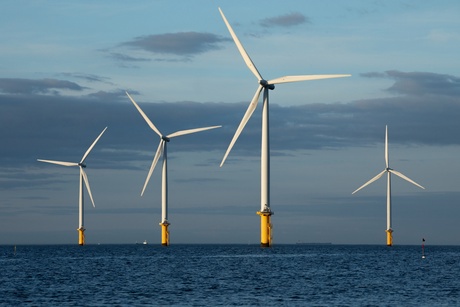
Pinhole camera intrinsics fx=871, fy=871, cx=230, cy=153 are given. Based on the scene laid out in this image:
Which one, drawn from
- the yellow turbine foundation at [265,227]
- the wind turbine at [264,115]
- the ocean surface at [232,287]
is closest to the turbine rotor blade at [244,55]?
the wind turbine at [264,115]

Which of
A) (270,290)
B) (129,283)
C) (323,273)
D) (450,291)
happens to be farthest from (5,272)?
(450,291)

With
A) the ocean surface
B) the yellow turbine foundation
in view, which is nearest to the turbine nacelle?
the yellow turbine foundation

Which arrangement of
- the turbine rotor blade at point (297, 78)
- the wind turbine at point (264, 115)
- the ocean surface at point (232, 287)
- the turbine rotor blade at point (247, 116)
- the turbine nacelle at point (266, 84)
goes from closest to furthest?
the ocean surface at point (232, 287) < the turbine rotor blade at point (297, 78) < the turbine rotor blade at point (247, 116) < the wind turbine at point (264, 115) < the turbine nacelle at point (266, 84)

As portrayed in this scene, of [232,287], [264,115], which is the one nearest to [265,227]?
[264,115]

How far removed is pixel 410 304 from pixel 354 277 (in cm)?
3215

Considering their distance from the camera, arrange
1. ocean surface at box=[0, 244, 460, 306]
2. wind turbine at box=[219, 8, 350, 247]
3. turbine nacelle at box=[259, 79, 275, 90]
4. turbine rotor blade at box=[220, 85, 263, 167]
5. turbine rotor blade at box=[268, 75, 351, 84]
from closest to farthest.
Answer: ocean surface at box=[0, 244, 460, 306] < turbine rotor blade at box=[268, 75, 351, 84] < turbine rotor blade at box=[220, 85, 263, 167] < wind turbine at box=[219, 8, 350, 247] < turbine nacelle at box=[259, 79, 275, 90]

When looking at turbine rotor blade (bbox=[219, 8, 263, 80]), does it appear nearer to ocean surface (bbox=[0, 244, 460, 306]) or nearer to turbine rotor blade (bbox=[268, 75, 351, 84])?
turbine rotor blade (bbox=[268, 75, 351, 84])

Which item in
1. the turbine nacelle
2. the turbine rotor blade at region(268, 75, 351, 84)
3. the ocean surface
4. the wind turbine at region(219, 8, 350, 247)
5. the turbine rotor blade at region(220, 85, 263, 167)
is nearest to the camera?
the ocean surface

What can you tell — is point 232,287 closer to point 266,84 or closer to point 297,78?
point 297,78

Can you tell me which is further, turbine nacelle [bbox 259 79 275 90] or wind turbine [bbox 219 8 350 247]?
turbine nacelle [bbox 259 79 275 90]

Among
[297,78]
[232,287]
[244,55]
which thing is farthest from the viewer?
[244,55]

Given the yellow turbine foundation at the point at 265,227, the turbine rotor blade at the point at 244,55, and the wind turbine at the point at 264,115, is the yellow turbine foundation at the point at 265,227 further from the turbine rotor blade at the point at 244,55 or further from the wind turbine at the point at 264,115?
the turbine rotor blade at the point at 244,55

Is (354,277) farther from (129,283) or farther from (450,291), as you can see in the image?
(129,283)

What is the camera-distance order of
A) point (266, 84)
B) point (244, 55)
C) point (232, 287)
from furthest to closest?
point (266, 84)
point (244, 55)
point (232, 287)
